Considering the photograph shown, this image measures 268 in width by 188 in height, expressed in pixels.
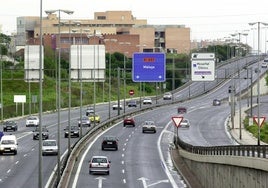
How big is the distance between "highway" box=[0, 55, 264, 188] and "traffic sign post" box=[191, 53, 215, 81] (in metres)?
6.92

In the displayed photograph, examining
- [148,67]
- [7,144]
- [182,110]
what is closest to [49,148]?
[7,144]

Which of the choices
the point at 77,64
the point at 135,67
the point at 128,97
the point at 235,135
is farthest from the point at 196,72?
the point at 128,97

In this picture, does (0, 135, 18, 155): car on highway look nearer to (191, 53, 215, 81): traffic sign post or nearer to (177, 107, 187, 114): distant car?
(191, 53, 215, 81): traffic sign post

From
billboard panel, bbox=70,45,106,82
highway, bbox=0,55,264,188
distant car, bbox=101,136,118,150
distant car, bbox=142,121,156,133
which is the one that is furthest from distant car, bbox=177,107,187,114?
distant car, bbox=101,136,118,150

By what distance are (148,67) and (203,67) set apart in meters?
11.5

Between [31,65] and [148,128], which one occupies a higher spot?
[31,65]

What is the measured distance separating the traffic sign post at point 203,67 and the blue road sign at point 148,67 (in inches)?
396

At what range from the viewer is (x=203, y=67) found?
217ft

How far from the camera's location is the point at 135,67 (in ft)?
252

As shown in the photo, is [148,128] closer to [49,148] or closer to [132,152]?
[132,152]

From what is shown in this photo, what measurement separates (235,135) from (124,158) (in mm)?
33723

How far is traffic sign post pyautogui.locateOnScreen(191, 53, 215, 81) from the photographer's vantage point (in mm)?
65438

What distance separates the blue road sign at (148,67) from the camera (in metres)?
76.1

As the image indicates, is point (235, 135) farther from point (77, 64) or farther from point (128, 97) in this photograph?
point (128, 97)
